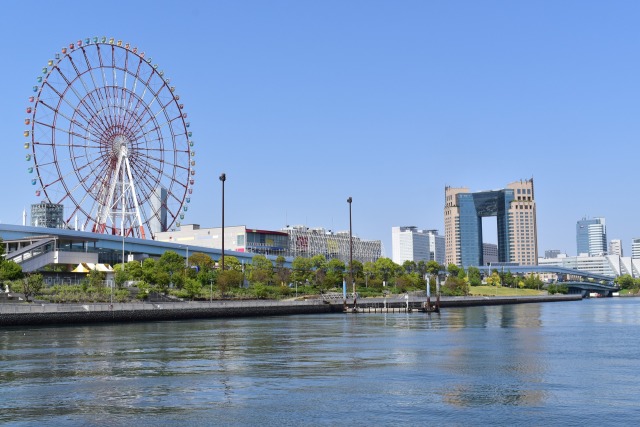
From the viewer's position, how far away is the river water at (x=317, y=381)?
93.4 ft

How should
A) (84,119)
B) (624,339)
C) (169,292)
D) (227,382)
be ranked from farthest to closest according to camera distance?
(169,292), (84,119), (624,339), (227,382)

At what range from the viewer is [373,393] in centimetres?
3300

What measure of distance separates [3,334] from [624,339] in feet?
170

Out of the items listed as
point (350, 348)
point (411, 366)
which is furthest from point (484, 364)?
point (350, 348)

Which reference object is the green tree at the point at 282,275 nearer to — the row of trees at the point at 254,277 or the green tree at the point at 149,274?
the row of trees at the point at 254,277

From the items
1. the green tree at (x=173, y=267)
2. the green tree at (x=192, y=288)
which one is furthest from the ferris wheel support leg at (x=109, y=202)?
the green tree at (x=192, y=288)

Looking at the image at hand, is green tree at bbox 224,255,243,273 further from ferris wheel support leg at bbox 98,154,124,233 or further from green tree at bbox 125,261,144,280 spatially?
ferris wheel support leg at bbox 98,154,124,233

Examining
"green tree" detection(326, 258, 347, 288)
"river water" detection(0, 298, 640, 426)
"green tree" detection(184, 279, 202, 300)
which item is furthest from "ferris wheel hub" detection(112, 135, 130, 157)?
"green tree" detection(326, 258, 347, 288)

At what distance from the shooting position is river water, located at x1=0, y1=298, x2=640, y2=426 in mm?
28453

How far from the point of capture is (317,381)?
119 ft

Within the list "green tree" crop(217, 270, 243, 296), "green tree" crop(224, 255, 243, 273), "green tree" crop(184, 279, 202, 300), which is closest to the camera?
"green tree" crop(184, 279, 202, 300)

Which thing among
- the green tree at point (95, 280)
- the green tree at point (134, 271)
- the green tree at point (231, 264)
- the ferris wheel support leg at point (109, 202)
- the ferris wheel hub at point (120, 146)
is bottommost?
the green tree at point (95, 280)

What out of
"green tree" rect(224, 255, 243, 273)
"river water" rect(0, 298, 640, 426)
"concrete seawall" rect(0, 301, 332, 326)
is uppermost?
"green tree" rect(224, 255, 243, 273)

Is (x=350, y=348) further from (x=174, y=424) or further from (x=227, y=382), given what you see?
(x=174, y=424)
